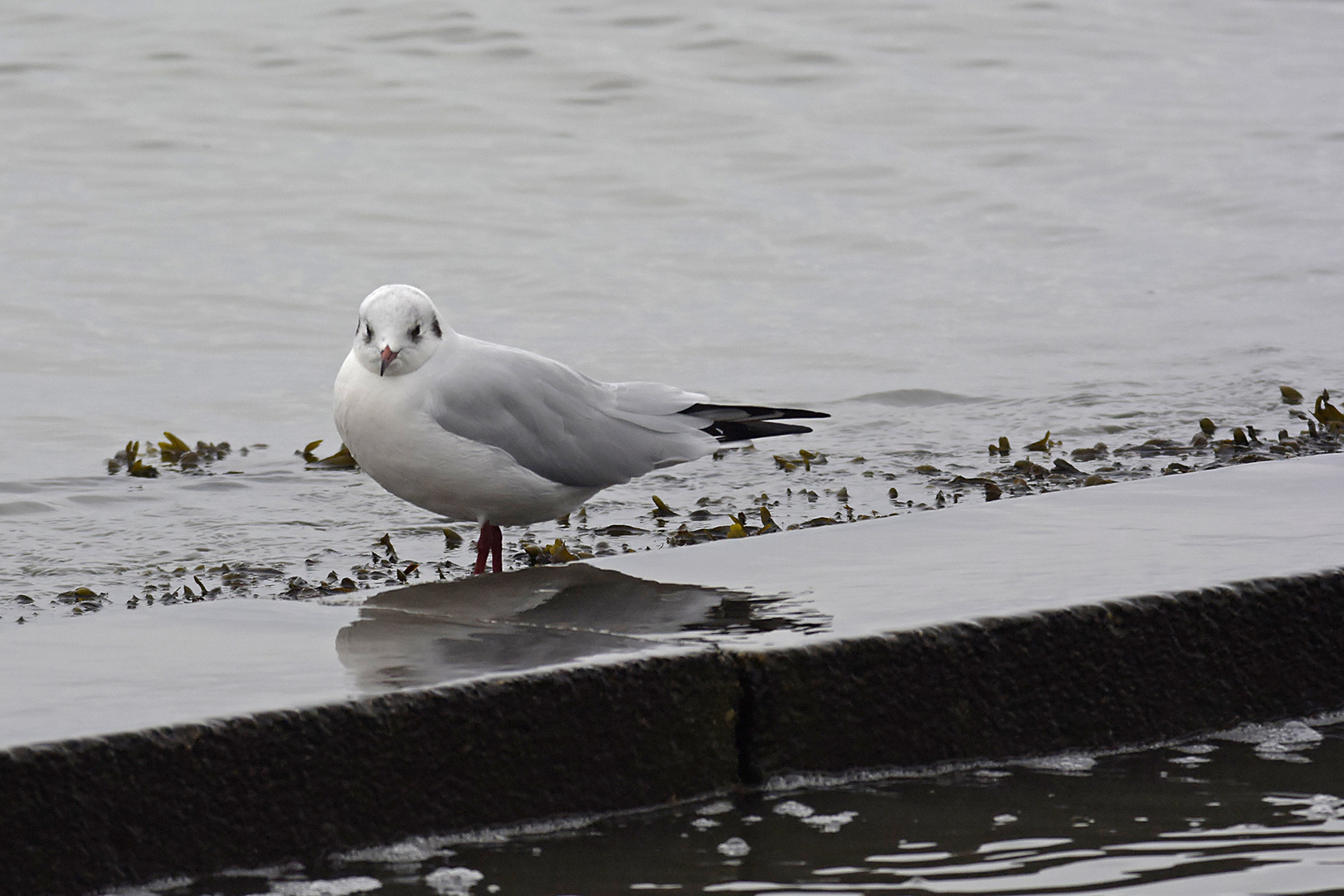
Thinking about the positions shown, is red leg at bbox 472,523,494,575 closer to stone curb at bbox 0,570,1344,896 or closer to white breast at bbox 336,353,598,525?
white breast at bbox 336,353,598,525

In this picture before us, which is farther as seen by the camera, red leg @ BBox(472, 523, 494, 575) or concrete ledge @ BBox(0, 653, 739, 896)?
red leg @ BBox(472, 523, 494, 575)

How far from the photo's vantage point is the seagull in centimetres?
486

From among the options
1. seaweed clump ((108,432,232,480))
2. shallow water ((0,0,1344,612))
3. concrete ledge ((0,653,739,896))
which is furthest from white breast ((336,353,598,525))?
seaweed clump ((108,432,232,480))

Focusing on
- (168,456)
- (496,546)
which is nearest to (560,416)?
(496,546)

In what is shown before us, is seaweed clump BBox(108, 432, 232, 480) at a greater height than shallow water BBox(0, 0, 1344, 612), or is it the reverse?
shallow water BBox(0, 0, 1344, 612)

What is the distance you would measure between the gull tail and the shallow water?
1205 mm

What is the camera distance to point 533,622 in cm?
394

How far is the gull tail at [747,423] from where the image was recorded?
532cm

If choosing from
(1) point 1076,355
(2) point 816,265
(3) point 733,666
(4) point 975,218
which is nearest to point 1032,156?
(4) point 975,218

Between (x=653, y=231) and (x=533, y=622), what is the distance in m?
10.3

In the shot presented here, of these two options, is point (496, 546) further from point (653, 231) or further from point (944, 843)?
point (653, 231)

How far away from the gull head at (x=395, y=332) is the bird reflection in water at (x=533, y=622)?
0.77 meters

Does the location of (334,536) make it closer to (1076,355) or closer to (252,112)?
(1076,355)

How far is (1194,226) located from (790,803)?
11612 mm
